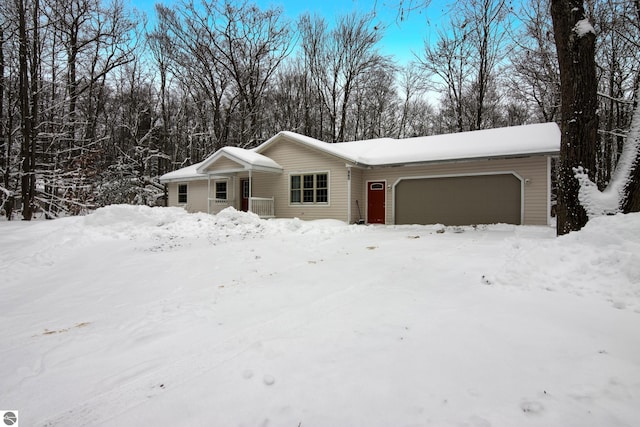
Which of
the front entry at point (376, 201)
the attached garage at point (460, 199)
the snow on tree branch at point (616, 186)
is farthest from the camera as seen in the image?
the front entry at point (376, 201)

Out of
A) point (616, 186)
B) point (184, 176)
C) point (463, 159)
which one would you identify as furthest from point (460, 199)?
point (184, 176)

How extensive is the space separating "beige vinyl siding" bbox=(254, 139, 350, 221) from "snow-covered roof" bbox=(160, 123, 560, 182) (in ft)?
1.33

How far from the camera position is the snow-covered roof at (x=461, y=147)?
39.8ft

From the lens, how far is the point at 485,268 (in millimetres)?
5516

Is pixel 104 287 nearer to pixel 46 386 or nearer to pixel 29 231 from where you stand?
pixel 46 386

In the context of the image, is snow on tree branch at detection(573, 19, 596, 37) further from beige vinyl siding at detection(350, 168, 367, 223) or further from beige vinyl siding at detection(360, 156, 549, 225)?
beige vinyl siding at detection(350, 168, 367, 223)

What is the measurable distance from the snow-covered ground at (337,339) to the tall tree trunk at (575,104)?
127 cm

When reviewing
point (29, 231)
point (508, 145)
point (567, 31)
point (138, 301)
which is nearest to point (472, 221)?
point (508, 145)

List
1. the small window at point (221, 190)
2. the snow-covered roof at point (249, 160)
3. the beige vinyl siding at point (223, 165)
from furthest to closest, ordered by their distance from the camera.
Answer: the small window at point (221, 190), the beige vinyl siding at point (223, 165), the snow-covered roof at point (249, 160)

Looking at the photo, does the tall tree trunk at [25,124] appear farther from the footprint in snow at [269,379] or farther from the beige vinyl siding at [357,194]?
the footprint in snow at [269,379]

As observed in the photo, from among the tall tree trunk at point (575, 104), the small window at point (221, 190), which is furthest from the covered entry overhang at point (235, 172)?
the tall tree trunk at point (575, 104)

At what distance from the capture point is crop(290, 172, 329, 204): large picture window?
50.7 ft

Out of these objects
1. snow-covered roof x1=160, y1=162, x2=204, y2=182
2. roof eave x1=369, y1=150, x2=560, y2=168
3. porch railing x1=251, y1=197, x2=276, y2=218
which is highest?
snow-covered roof x1=160, y1=162, x2=204, y2=182

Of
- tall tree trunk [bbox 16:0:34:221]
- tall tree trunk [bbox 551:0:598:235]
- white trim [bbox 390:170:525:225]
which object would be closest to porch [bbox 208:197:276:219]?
white trim [bbox 390:170:525:225]
